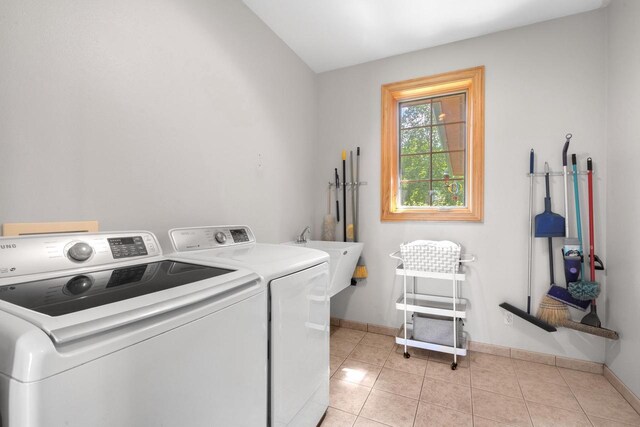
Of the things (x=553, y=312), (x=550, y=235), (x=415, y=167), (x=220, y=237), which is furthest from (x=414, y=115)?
(x=220, y=237)

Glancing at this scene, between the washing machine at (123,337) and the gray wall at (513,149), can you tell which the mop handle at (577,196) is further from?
the washing machine at (123,337)

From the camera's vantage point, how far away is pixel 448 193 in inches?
103

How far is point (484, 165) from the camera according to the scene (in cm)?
237

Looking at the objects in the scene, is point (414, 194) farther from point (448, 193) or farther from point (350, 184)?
point (350, 184)

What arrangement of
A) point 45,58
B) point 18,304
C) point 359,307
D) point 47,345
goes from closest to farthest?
point 47,345
point 18,304
point 45,58
point 359,307

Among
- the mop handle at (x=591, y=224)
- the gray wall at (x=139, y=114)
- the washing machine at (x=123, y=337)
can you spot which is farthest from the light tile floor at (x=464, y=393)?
the gray wall at (x=139, y=114)

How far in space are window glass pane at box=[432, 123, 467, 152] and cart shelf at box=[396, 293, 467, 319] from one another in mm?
1374

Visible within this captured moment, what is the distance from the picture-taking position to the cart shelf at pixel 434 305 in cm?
220

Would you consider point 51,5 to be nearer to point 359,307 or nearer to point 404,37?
point 404,37

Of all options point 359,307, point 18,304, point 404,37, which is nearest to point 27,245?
point 18,304

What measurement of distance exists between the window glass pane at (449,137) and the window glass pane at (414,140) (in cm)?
7

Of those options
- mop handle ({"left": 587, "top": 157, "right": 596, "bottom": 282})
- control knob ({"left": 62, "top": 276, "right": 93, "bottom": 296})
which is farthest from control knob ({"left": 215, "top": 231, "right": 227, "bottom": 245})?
mop handle ({"left": 587, "top": 157, "right": 596, "bottom": 282})

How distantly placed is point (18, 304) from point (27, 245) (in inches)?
15.1

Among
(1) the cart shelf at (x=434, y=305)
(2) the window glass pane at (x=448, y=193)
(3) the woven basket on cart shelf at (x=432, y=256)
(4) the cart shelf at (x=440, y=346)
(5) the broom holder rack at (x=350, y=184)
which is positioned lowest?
(4) the cart shelf at (x=440, y=346)
